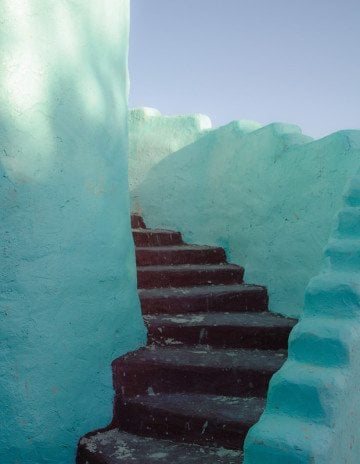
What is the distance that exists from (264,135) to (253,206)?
60 cm

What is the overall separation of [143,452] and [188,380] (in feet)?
1.58

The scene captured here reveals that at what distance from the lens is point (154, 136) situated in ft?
17.9

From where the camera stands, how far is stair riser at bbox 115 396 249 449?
2500 millimetres

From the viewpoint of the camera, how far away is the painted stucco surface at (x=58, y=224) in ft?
7.75

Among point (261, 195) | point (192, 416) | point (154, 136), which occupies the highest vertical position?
point (154, 136)

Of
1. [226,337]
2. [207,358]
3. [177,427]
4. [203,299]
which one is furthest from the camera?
[203,299]

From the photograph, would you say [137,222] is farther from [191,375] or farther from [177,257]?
[191,375]

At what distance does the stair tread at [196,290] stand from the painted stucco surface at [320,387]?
60.3 inches

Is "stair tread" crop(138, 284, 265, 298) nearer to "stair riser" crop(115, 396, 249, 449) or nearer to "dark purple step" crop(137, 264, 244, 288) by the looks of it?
"dark purple step" crop(137, 264, 244, 288)

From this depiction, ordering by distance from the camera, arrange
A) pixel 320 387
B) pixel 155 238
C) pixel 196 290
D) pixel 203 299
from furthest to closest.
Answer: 1. pixel 155 238
2. pixel 196 290
3. pixel 203 299
4. pixel 320 387

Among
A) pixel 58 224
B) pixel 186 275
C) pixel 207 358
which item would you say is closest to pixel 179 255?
pixel 186 275

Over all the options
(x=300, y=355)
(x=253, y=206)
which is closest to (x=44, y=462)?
(x=300, y=355)

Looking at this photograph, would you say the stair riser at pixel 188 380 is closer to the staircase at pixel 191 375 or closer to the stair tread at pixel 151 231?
the staircase at pixel 191 375

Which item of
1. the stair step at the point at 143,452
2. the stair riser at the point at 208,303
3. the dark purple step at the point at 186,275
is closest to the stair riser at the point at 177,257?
the dark purple step at the point at 186,275
